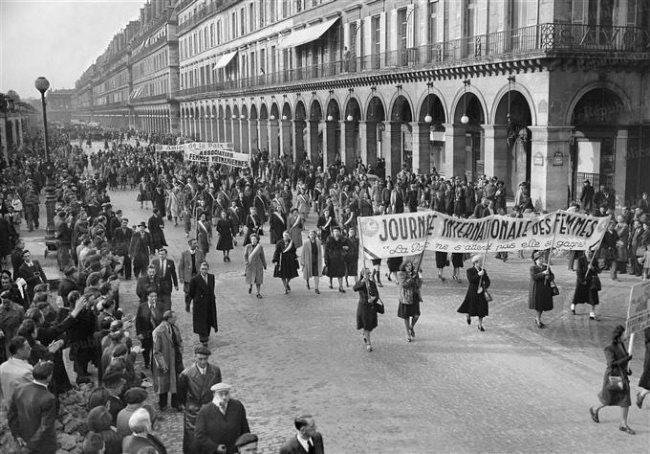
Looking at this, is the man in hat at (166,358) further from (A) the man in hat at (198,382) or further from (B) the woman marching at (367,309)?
(B) the woman marching at (367,309)

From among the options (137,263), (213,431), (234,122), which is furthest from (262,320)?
(234,122)

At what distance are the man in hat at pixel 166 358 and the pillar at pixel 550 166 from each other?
53.6 ft

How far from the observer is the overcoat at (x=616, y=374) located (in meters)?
8.55

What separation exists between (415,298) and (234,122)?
52897 mm

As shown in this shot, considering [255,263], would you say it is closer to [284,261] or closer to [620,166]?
[284,261]

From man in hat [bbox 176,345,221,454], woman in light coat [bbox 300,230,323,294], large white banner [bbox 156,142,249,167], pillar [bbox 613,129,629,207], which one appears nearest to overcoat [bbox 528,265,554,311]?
woman in light coat [bbox 300,230,323,294]

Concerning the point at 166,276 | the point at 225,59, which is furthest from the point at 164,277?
the point at 225,59

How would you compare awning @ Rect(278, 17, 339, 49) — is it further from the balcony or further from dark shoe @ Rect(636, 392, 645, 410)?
dark shoe @ Rect(636, 392, 645, 410)

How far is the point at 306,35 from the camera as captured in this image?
4338 cm

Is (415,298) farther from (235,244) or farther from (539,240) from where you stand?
(235,244)

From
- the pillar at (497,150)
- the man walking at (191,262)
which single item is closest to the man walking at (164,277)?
the man walking at (191,262)

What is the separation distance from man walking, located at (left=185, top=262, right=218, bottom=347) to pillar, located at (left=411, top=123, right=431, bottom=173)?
66.2ft

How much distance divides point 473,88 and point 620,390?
1954 centimetres

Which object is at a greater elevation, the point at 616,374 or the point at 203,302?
the point at 203,302
